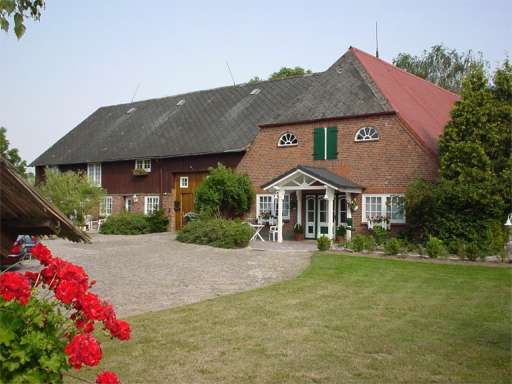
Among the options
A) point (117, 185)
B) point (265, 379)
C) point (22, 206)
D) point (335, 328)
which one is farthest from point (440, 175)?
point (117, 185)

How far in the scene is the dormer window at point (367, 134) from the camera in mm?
19844

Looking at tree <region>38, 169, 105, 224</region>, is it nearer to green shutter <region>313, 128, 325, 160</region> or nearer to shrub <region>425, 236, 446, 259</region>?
green shutter <region>313, 128, 325, 160</region>

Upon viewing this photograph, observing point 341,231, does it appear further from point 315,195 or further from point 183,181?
point 183,181

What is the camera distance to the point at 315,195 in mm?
21172

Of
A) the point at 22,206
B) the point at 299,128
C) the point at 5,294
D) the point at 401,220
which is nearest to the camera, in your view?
the point at 5,294

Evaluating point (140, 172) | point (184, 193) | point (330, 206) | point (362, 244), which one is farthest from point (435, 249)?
point (140, 172)

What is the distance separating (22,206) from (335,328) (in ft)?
16.2

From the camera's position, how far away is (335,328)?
7.26m

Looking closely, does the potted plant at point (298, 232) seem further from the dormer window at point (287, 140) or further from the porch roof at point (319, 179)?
the dormer window at point (287, 140)

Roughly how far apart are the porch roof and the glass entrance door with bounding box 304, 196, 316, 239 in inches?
58.2

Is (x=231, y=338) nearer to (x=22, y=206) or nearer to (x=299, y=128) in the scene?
(x=22, y=206)

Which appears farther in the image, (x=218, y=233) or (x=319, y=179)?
(x=319, y=179)

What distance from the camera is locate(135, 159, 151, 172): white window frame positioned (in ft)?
92.1

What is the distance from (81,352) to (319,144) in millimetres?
18622
